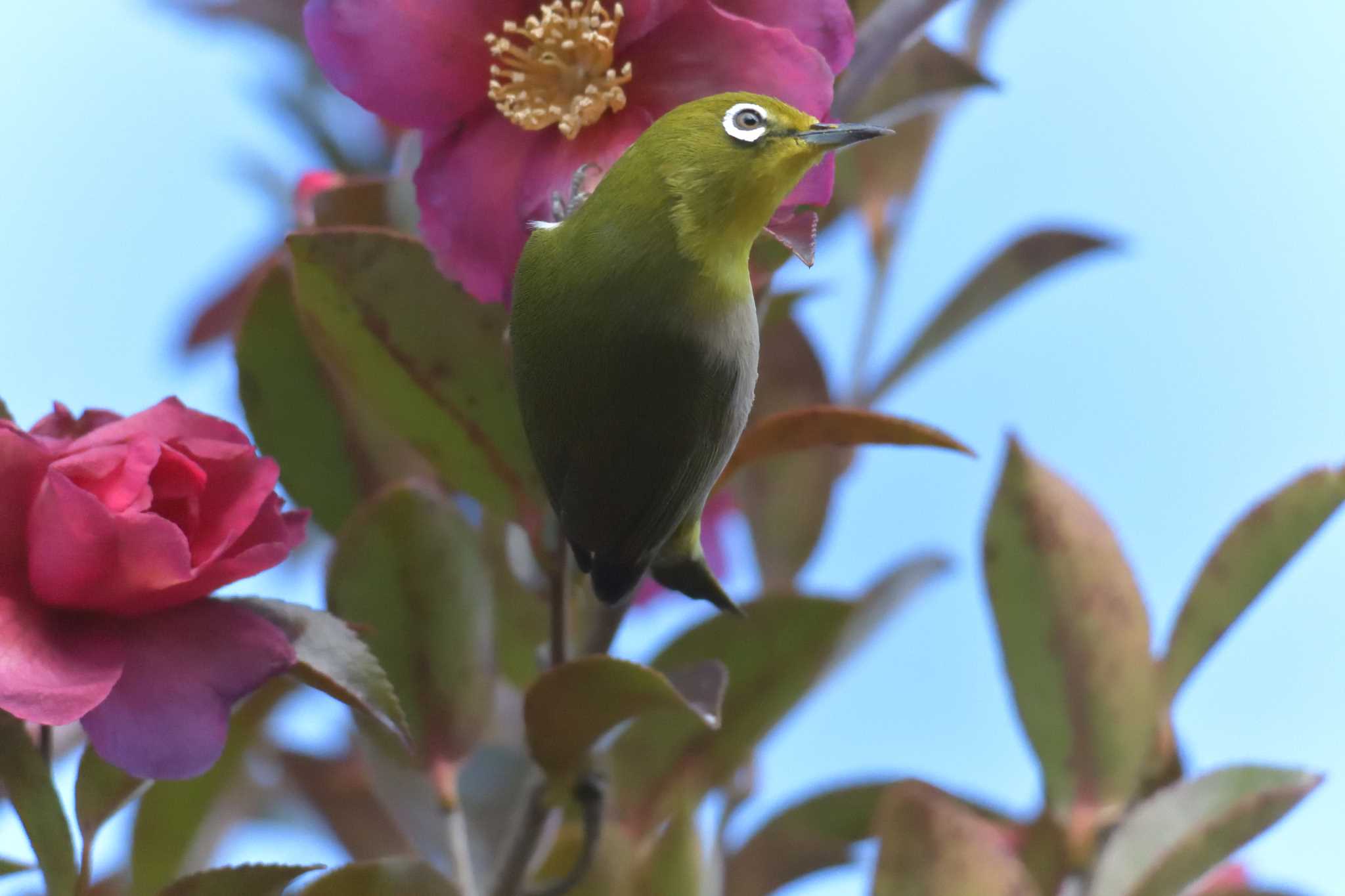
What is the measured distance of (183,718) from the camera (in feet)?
1.73

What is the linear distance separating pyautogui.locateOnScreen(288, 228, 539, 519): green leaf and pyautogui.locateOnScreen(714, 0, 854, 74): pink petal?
18 centimetres

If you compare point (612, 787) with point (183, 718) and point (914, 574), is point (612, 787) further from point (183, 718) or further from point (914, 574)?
point (183, 718)

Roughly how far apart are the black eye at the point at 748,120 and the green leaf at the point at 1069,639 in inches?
18.3

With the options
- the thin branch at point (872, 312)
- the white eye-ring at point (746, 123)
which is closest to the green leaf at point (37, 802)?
the white eye-ring at point (746, 123)

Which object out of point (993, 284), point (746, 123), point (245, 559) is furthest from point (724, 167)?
point (993, 284)

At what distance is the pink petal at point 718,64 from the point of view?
1.60 feet

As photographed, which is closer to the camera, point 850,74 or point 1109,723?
point 850,74

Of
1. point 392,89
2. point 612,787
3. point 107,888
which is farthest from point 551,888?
point 107,888

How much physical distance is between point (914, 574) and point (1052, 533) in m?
0.22

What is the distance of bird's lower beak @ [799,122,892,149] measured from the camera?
1.20 ft

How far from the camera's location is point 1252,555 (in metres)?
0.83

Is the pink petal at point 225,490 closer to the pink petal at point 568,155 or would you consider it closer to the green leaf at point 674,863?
the pink petal at point 568,155

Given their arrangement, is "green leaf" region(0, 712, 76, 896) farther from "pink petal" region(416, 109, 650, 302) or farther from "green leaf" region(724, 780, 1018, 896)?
"green leaf" region(724, 780, 1018, 896)

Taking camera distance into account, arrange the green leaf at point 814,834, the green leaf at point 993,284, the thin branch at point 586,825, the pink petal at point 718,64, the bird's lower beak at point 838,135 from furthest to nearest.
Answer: the green leaf at point 993,284 < the green leaf at point 814,834 < the thin branch at point 586,825 < the pink petal at point 718,64 < the bird's lower beak at point 838,135
